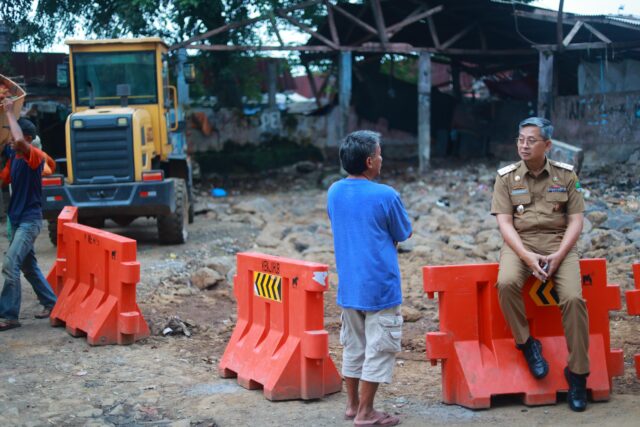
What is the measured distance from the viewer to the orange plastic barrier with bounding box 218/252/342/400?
5.09 meters

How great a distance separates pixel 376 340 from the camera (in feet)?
14.9

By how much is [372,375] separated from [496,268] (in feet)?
3.63

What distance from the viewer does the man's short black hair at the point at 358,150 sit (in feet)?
14.9

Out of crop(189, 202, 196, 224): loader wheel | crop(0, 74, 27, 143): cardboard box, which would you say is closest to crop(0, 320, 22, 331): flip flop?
crop(0, 74, 27, 143): cardboard box

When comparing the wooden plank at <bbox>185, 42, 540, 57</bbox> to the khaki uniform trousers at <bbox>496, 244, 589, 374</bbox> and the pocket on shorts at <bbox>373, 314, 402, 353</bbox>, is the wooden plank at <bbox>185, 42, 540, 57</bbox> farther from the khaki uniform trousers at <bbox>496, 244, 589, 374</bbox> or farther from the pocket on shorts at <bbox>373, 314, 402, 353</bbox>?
the pocket on shorts at <bbox>373, 314, 402, 353</bbox>

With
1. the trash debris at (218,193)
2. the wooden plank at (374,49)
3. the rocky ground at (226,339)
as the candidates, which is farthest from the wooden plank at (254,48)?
the rocky ground at (226,339)

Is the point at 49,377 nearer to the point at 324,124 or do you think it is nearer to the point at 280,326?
the point at 280,326

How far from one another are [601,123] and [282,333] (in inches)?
576

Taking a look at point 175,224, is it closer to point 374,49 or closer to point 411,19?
point 374,49

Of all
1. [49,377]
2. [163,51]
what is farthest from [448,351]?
[163,51]

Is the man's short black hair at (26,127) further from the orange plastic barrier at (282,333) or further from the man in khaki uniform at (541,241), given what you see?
the man in khaki uniform at (541,241)

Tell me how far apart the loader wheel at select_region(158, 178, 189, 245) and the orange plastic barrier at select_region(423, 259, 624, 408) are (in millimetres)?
7659

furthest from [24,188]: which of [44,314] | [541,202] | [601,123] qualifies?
[601,123]

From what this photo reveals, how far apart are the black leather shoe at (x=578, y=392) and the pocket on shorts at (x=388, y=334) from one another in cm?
110
